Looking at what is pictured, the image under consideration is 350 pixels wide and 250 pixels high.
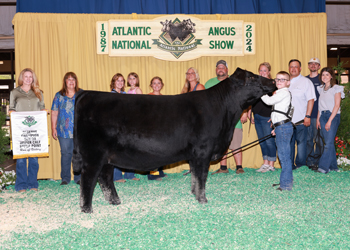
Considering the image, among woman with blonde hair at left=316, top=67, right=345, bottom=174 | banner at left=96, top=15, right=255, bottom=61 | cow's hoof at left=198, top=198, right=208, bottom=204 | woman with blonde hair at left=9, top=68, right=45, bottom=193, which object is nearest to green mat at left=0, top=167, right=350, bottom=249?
cow's hoof at left=198, top=198, right=208, bottom=204

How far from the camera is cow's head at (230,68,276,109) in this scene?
3.74 m

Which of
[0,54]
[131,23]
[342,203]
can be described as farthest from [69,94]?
[0,54]

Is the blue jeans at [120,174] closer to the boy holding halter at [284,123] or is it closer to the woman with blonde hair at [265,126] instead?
the woman with blonde hair at [265,126]

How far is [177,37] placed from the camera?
591cm

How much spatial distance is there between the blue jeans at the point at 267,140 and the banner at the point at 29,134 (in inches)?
141

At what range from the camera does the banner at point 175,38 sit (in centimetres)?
580

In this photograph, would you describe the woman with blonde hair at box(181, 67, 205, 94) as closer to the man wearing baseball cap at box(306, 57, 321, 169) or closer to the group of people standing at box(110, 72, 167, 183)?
the group of people standing at box(110, 72, 167, 183)

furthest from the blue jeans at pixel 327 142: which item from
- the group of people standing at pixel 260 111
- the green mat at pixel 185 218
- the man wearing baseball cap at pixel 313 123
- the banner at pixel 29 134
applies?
the banner at pixel 29 134

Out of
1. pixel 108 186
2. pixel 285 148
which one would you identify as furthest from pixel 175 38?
pixel 108 186

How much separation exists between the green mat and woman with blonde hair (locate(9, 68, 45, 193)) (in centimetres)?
20

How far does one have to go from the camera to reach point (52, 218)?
3.34 m

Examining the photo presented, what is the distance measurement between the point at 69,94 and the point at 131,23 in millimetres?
1835

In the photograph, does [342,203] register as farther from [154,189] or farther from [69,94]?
[69,94]

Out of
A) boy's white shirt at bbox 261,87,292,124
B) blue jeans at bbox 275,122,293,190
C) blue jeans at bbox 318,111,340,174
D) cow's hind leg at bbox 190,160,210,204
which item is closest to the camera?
cow's hind leg at bbox 190,160,210,204
